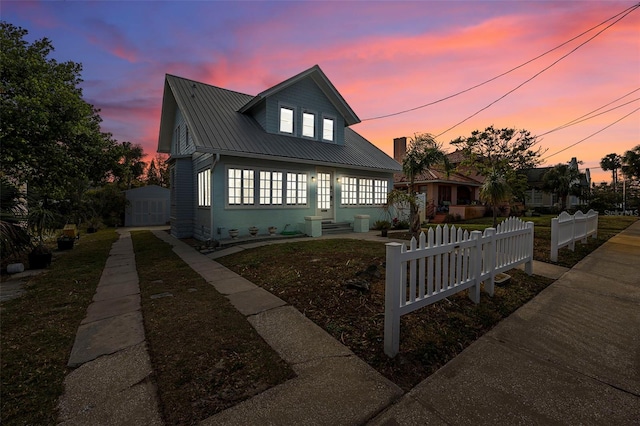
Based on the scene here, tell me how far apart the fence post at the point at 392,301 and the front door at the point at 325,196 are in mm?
9969

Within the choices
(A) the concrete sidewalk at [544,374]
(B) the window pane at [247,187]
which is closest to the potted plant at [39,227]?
(B) the window pane at [247,187]

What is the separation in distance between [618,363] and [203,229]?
1157cm

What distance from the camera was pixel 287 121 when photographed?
509 inches

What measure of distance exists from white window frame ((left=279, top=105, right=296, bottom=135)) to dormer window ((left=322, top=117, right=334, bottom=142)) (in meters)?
1.80

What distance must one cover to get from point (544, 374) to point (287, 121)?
1254 centimetres

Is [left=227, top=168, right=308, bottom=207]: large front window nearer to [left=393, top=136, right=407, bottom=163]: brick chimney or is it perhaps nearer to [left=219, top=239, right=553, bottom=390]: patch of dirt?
[left=219, top=239, right=553, bottom=390]: patch of dirt

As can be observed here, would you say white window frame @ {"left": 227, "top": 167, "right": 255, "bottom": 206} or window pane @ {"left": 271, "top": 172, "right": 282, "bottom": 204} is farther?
window pane @ {"left": 271, "top": 172, "right": 282, "bottom": 204}

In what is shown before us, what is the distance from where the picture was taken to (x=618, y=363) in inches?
106

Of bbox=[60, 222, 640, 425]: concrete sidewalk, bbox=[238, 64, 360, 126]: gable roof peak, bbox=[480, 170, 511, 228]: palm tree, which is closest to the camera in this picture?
bbox=[60, 222, 640, 425]: concrete sidewalk

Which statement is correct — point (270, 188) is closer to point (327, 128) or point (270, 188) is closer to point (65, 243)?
point (327, 128)

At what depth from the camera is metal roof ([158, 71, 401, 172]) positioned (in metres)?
10.1

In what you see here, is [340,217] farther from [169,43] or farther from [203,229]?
[169,43]

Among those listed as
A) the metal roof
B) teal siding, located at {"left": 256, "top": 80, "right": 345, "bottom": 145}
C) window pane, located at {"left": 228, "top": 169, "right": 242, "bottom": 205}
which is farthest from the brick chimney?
window pane, located at {"left": 228, "top": 169, "right": 242, "bottom": 205}

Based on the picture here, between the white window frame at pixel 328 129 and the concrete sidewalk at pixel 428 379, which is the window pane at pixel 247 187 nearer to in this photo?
the white window frame at pixel 328 129
